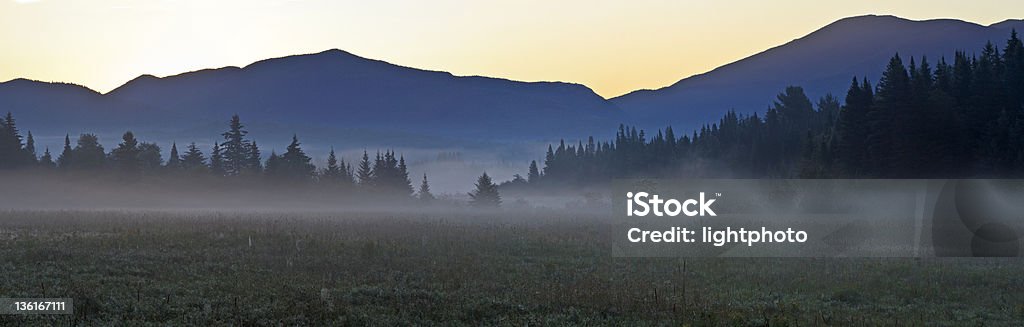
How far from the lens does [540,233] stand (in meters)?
40.1

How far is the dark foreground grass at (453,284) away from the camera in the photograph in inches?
704

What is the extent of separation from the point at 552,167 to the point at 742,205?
11366 cm

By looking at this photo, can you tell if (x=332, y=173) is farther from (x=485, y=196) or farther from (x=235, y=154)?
(x=485, y=196)

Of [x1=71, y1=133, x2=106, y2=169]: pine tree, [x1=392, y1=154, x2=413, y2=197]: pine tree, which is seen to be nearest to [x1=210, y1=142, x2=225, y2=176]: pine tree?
[x1=71, y1=133, x2=106, y2=169]: pine tree

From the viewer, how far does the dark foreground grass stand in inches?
704

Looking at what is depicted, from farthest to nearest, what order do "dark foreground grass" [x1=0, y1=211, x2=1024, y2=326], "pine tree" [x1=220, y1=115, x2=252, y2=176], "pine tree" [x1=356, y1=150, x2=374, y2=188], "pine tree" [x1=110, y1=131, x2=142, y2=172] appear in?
"pine tree" [x1=356, y1=150, x2=374, y2=188] < "pine tree" [x1=220, y1=115, x2=252, y2=176] < "pine tree" [x1=110, y1=131, x2=142, y2=172] < "dark foreground grass" [x1=0, y1=211, x2=1024, y2=326]

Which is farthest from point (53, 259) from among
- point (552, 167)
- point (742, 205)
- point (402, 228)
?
point (552, 167)

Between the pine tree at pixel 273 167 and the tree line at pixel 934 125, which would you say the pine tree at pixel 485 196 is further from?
the tree line at pixel 934 125

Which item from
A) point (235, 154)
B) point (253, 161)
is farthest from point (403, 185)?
point (235, 154)

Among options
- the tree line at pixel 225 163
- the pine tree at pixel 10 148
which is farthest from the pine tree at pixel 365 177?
the pine tree at pixel 10 148

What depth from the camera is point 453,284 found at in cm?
2214

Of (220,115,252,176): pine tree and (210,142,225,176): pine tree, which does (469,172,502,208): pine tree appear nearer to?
(220,115,252,176): pine tree

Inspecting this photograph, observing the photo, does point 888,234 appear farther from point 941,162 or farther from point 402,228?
point 941,162

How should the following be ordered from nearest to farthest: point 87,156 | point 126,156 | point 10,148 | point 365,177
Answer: point 10,148 → point 87,156 → point 126,156 → point 365,177
